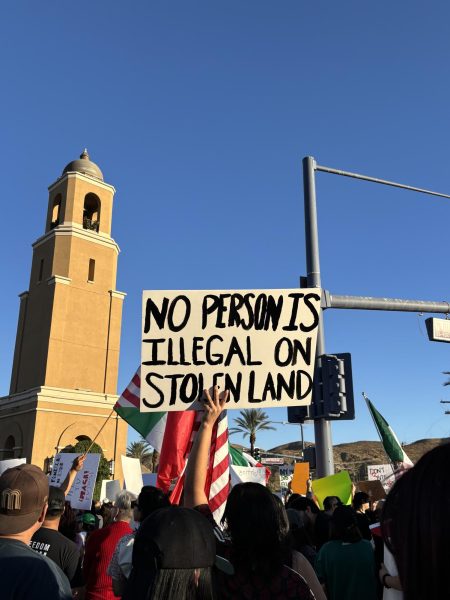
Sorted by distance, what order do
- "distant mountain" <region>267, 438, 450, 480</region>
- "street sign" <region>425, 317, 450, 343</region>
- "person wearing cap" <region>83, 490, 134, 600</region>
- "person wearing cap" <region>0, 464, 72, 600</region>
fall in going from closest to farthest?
"person wearing cap" <region>0, 464, 72, 600</region>, "person wearing cap" <region>83, 490, 134, 600</region>, "street sign" <region>425, 317, 450, 343</region>, "distant mountain" <region>267, 438, 450, 480</region>

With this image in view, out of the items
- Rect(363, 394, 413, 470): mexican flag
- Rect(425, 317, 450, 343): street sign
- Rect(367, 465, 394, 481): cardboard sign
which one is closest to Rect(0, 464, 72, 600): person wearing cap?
Rect(363, 394, 413, 470): mexican flag

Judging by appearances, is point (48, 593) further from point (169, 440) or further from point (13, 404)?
point (13, 404)

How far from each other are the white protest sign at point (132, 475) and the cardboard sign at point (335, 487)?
→ 341 cm

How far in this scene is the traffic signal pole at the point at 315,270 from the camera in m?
8.97

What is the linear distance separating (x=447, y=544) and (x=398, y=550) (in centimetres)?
12

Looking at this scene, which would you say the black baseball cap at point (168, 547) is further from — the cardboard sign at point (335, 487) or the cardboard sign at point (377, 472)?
the cardboard sign at point (377, 472)

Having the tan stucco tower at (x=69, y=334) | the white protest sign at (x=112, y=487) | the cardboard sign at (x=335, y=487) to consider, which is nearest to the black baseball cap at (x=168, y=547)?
the cardboard sign at (x=335, y=487)

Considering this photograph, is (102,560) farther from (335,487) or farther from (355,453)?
(355,453)

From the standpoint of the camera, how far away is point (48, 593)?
228 centimetres

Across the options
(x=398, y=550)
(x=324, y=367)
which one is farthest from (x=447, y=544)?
(x=324, y=367)

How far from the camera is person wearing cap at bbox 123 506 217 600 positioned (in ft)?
6.16

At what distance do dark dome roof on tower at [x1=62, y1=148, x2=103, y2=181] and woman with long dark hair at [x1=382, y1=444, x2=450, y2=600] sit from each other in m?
47.8

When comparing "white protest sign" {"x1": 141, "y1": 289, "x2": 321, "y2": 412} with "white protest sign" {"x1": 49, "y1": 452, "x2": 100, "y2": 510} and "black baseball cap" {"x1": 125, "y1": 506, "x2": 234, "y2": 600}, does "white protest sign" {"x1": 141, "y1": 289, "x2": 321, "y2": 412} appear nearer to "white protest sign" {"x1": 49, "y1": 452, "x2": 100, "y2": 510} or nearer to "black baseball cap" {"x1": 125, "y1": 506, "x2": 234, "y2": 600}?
"black baseball cap" {"x1": 125, "y1": 506, "x2": 234, "y2": 600}

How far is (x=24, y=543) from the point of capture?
8.16 ft
